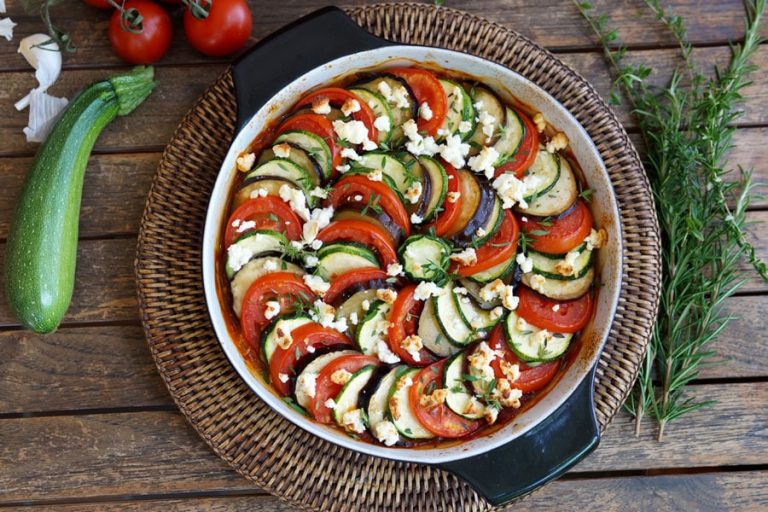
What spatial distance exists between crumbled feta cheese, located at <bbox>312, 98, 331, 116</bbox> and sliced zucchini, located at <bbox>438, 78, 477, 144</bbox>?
37 centimetres

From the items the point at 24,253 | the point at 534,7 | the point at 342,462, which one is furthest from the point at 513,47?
the point at 24,253

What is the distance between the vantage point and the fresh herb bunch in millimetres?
2377

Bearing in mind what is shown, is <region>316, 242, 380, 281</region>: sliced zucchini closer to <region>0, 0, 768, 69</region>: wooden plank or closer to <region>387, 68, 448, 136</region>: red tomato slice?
<region>387, 68, 448, 136</region>: red tomato slice

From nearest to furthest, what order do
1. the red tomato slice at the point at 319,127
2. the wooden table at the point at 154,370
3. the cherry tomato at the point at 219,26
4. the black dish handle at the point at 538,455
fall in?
the black dish handle at the point at 538,455 → the red tomato slice at the point at 319,127 → the cherry tomato at the point at 219,26 → the wooden table at the point at 154,370

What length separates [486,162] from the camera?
2.20m

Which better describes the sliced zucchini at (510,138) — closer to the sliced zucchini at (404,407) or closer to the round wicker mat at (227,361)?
the round wicker mat at (227,361)

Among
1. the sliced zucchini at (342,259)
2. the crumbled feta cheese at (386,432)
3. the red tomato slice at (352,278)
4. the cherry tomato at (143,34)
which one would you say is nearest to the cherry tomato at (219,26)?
the cherry tomato at (143,34)

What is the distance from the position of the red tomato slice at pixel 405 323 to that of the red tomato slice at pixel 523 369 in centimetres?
21

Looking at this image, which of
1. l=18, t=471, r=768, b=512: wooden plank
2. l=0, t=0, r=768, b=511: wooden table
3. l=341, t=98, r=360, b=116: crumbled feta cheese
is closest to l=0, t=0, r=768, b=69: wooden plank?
l=0, t=0, r=768, b=511: wooden table

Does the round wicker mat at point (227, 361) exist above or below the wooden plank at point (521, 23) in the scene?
below

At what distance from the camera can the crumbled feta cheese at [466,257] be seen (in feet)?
7.13

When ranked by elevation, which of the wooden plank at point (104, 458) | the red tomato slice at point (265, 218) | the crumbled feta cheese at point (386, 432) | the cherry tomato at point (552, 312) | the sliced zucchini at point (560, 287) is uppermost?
the red tomato slice at point (265, 218)

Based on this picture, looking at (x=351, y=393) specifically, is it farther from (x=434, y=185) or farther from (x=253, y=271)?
(x=434, y=185)

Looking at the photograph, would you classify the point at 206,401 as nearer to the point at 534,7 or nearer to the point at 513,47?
the point at 513,47
